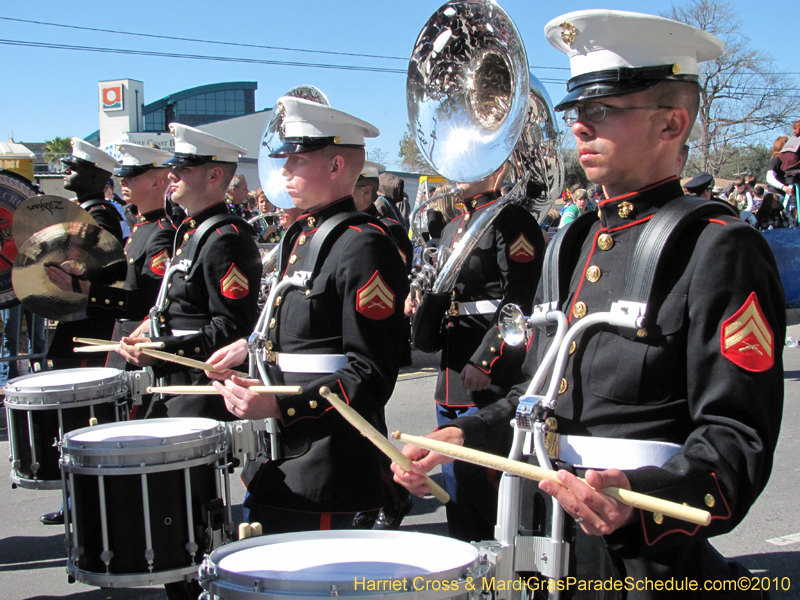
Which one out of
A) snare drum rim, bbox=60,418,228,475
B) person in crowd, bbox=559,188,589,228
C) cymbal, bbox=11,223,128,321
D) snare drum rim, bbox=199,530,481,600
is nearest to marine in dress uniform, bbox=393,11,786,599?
snare drum rim, bbox=199,530,481,600

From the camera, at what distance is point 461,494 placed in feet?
10.5

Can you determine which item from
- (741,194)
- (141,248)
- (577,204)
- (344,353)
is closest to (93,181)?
(141,248)

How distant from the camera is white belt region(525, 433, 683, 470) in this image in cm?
159

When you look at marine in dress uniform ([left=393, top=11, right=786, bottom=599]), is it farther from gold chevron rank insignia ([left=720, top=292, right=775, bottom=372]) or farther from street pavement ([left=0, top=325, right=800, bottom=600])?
street pavement ([left=0, top=325, right=800, bottom=600])

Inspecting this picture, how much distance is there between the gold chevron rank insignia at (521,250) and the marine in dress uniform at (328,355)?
1225mm

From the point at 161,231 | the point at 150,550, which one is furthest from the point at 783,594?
the point at 161,231

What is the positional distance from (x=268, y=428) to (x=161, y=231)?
2.36 meters

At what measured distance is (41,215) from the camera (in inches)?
176

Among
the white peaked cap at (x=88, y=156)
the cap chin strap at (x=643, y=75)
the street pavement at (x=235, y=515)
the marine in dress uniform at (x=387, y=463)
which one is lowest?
the street pavement at (x=235, y=515)

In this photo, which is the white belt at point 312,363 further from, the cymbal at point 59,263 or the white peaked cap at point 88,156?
the white peaked cap at point 88,156

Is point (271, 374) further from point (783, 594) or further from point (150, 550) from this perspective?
point (783, 594)

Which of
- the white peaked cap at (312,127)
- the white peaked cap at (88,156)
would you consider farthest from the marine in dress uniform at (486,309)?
the white peaked cap at (88,156)

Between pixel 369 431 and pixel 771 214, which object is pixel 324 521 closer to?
pixel 369 431

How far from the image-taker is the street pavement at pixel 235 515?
3.62 metres
